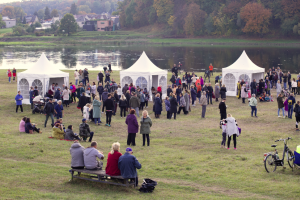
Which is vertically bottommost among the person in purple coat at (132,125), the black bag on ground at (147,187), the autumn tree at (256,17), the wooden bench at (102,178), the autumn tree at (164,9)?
the black bag on ground at (147,187)

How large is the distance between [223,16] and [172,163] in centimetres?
10093

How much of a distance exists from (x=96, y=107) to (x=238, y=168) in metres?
9.04

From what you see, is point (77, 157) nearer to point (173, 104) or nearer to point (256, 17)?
point (173, 104)

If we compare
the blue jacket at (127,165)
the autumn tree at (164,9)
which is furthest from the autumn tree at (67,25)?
the blue jacket at (127,165)

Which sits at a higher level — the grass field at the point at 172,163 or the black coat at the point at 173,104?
the black coat at the point at 173,104

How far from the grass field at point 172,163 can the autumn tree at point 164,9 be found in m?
117

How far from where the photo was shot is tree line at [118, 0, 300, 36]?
314 feet

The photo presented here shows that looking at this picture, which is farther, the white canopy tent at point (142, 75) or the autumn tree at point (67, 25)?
the autumn tree at point (67, 25)

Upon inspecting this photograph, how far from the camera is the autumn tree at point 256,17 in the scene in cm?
9588

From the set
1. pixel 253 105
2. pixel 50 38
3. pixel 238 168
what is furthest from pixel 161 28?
pixel 238 168

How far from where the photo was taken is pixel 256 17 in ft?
316

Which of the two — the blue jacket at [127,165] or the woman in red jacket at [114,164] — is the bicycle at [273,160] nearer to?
the blue jacket at [127,165]

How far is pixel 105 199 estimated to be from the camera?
887cm

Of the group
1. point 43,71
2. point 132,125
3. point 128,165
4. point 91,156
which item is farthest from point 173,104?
point 128,165
